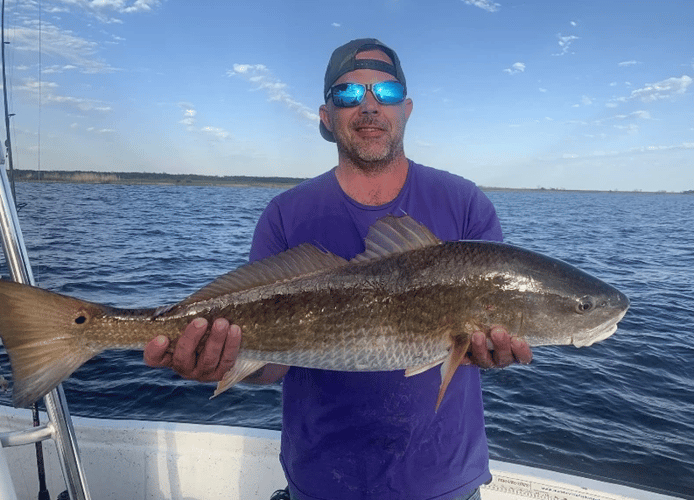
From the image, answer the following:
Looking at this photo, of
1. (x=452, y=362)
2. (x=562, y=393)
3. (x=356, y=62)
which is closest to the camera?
(x=452, y=362)

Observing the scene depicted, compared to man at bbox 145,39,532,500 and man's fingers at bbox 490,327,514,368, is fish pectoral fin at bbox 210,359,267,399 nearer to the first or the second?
man at bbox 145,39,532,500

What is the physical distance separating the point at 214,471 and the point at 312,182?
11.4 feet

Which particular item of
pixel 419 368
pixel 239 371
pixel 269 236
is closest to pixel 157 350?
pixel 239 371

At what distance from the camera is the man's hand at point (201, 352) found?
3027mm

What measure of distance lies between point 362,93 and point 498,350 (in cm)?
225

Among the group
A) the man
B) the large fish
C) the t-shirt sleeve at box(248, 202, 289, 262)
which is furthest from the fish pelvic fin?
the t-shirt sleeve at box(248, 202, 289, 262)

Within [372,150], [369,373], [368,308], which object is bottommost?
[369,373]

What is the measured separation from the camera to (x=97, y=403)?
9.73m

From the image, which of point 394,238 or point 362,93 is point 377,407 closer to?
point 394,238

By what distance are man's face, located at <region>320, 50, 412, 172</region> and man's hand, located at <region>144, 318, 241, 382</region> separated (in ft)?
5.33

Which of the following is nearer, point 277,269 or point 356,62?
point 277,269

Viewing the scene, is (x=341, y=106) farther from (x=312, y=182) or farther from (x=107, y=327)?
(x=107, y=327)

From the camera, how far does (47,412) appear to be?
3234 mm

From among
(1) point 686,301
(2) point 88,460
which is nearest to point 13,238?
(2) point 88,460
